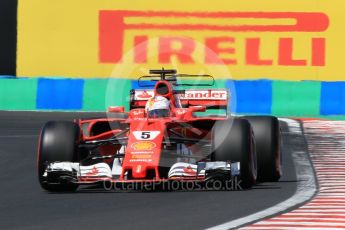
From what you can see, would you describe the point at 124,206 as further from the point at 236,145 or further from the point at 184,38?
the point at 184,38

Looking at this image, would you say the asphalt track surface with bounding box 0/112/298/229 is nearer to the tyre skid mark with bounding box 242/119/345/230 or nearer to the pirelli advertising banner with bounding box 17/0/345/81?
the tyre skid mark with bounding box 242/119/345/230

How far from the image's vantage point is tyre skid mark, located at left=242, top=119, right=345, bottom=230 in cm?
978

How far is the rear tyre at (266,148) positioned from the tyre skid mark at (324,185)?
60cm

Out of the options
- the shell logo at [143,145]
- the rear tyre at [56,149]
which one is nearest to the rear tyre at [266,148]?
the shell logo at [143,145]

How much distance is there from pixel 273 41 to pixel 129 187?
13.3 meters

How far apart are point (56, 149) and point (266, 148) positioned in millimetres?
2580

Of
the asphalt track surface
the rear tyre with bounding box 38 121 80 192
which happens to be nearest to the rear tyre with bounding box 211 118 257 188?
the asphalt track surface

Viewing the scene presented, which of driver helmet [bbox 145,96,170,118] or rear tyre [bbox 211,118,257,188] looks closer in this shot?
rear tyre [bbox 211,118,257,188]

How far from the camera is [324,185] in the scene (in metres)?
13.5

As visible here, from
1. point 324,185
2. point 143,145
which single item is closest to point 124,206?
point 143,145

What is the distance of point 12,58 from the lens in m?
26.5

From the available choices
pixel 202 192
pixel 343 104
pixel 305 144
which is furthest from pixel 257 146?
pixel 343 104

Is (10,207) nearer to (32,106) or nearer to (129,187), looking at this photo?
(129,187)

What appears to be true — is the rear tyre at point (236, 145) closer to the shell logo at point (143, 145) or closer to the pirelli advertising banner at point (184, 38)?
the shell logo at point (143, 145)
